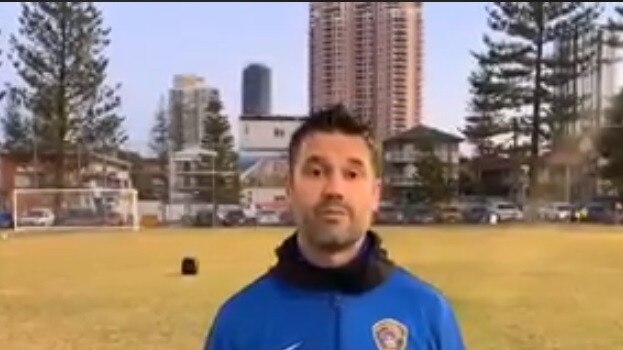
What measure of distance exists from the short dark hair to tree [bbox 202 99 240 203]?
67.5 meters

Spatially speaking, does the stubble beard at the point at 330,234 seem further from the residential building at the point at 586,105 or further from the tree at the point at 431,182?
the tree at the point at 431,182

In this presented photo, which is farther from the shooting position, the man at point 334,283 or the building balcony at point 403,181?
the building balcony at point 403,181

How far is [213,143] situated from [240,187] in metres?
3.40

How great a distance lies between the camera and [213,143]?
73000 mm

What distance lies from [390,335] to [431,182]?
230 feet

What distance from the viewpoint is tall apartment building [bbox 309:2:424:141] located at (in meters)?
76.9

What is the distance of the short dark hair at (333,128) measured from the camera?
2396 millimetres

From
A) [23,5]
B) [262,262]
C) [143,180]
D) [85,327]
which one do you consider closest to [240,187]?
[143,180]

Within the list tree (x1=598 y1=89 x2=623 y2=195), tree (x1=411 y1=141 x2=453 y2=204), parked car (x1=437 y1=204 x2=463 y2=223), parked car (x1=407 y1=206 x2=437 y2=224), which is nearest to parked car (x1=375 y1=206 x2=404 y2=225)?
parked car (x1=407 y1=206 x2=437 y2=224)

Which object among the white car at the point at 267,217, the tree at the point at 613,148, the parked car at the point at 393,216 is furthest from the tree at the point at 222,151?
the tree at the point at 613,148

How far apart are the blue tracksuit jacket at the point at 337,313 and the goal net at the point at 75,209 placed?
2014 inches

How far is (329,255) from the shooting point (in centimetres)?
230

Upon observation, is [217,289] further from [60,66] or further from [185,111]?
[185,111]

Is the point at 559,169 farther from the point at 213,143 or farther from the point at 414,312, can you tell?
the point at 414,312
